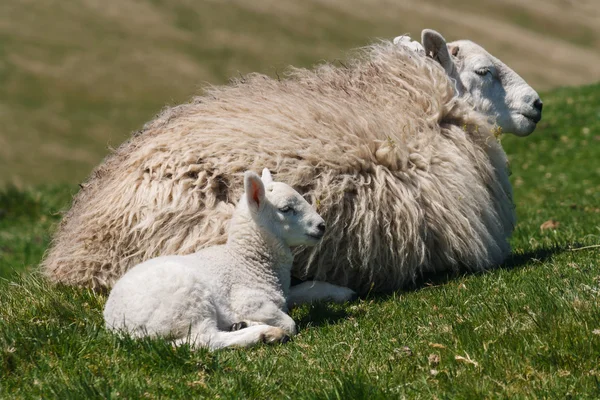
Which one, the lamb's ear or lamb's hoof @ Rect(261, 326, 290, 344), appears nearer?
lamb's hoof @ Rect(261, 326, 290, 344)

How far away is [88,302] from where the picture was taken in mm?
6348

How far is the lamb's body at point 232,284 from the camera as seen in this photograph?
5070 mm

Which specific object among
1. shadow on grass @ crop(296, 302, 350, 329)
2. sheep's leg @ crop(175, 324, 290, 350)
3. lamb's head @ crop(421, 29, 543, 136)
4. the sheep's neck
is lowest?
shadow on grass @ crop(296, 302, 350, 329)

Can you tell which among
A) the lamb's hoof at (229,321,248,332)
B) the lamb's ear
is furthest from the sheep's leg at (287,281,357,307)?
the lamb's ear

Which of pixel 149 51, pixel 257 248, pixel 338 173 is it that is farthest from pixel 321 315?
pixel 149 51

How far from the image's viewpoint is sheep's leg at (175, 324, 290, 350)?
5.03 m

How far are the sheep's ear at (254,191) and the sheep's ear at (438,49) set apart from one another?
3.08 m

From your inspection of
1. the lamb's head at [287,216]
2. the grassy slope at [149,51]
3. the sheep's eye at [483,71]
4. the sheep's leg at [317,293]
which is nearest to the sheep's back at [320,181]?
the sheep's leg at [317,293]

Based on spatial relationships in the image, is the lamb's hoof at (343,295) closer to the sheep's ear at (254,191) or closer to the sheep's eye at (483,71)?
the sheep's ear at (254,191)

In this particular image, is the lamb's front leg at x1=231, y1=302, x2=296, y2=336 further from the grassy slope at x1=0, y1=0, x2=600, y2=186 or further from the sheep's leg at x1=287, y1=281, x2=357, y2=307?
the grassy slope at x1=0, y1=0, x2=600, y2=186

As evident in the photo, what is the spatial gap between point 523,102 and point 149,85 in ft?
188

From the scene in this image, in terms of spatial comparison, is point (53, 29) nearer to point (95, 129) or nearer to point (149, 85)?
point (149, 85)

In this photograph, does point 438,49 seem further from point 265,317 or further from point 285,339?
point 285,339

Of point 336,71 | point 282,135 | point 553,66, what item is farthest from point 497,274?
point 553,66
